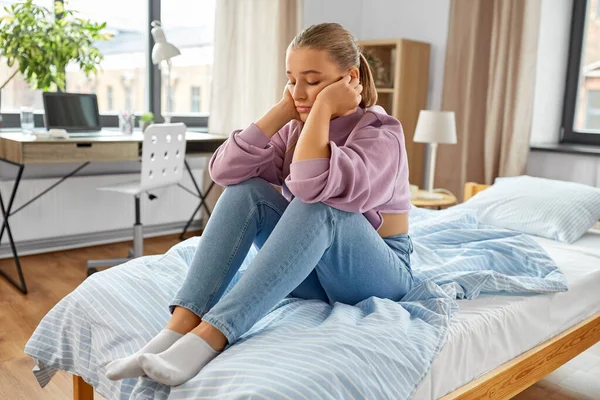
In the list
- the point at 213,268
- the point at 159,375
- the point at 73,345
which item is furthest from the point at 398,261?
the point at 73,345

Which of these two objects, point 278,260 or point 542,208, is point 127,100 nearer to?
point 542,208

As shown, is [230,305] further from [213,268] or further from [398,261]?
[398,261]

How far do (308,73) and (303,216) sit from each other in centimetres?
37

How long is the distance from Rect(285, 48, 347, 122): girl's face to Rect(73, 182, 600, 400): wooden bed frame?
2.38ft

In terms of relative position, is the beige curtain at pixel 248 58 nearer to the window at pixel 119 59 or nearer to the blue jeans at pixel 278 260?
the window at pixel 119 59

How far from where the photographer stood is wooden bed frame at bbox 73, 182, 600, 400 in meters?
1.34

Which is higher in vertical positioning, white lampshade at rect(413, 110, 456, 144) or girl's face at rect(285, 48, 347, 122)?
girl's face at rect(285, 48, 347, 122)

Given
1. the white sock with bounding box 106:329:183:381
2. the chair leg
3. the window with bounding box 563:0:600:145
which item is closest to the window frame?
the chair leg

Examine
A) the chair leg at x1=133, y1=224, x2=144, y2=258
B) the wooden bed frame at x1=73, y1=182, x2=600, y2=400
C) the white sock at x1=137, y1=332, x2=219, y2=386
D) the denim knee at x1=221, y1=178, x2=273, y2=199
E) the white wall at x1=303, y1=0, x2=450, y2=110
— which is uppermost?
the white wall at x1=303, y1=0, x2=450, y2=110

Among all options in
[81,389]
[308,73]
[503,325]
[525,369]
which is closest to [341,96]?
[308,73]

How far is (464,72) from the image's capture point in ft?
11.9

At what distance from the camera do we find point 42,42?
9.80 feet

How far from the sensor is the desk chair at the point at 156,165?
2.86 m

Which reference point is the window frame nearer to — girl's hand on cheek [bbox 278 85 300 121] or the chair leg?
the chair leg
